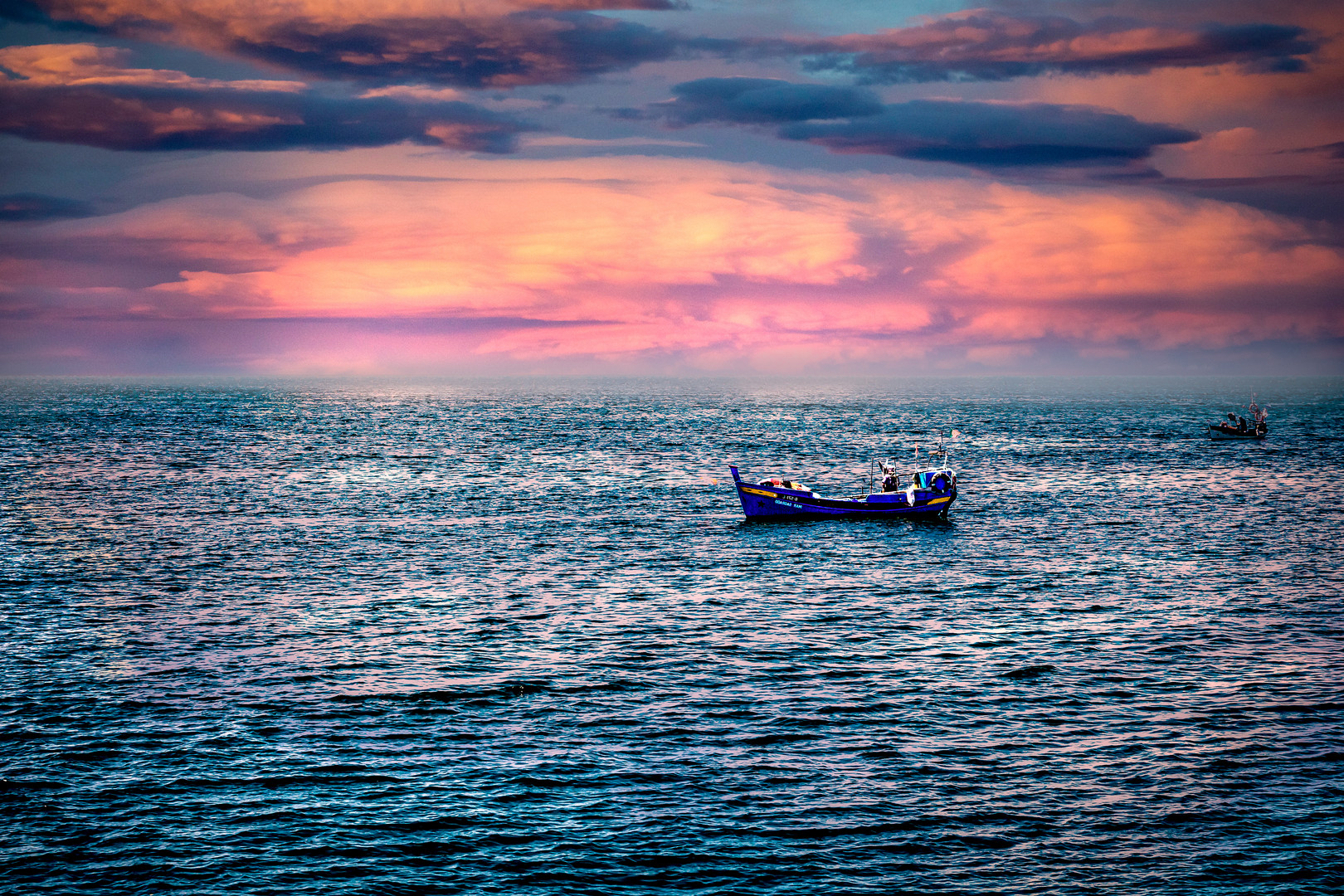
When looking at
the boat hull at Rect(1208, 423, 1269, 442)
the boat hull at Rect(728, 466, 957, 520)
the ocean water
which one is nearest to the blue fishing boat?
the boat hull at Rect(728, 466, 957, 520)

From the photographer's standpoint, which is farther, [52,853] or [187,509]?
[187,509]

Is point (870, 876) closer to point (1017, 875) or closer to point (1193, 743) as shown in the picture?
point (1017, 875)

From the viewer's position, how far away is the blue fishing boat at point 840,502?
8350 centimetres

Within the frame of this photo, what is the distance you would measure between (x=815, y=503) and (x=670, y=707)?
49.2m

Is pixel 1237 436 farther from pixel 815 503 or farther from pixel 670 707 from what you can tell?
pixel 670 707

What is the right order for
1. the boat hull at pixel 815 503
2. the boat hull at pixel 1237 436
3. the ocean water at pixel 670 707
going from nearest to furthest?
the ocean water at pixel 670 707
the boat hull at pixel 815 503
the boat hull at pixel 1237 436

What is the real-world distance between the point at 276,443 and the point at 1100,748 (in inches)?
6237

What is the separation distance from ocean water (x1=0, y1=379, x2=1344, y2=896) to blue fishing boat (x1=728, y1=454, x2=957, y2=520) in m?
3.90

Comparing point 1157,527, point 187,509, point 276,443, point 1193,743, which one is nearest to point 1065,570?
point 1157,527

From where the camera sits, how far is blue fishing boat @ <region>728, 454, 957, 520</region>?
83.5m

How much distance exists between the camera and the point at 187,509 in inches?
3504

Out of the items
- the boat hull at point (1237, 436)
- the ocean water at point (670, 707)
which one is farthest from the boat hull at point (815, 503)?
the boat hull at point (1237, 436)

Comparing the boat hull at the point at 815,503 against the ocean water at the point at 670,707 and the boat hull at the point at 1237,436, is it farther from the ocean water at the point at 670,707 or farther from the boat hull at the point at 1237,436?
the boat hull at the point at 1237,436

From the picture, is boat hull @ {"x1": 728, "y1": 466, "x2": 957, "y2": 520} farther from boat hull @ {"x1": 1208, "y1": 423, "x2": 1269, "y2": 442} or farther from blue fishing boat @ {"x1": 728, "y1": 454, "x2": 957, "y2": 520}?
boat hull @ {"x1": 1208, "y1": 423, "x2": 1269, "y2": 442}
